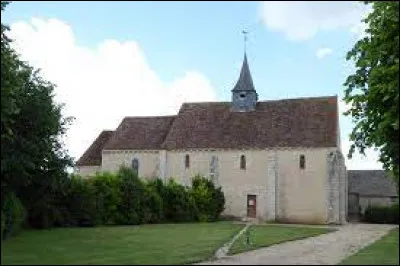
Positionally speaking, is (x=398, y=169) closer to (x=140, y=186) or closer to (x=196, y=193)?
(x=140, y=186)

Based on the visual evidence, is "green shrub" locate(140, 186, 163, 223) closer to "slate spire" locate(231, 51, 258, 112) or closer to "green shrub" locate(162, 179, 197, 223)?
"green shrub" locate(162, 179, 197, 223)

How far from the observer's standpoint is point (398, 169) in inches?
878

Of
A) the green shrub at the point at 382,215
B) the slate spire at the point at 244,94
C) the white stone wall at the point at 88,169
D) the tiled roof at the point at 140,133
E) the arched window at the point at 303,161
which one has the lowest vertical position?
the green shrub at the point at 382,215

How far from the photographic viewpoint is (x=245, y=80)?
192ft

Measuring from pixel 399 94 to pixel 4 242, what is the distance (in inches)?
582

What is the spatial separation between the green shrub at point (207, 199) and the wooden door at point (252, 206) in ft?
10.4

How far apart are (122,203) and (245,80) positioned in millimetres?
22601

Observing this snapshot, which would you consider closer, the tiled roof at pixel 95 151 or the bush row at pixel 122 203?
the bush row at pixel 122 203

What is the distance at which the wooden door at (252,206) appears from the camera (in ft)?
176

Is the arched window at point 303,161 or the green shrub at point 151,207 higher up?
the arched window at point 303,161

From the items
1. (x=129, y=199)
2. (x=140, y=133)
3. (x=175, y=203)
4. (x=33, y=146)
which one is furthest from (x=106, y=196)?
(x=140, y=133)

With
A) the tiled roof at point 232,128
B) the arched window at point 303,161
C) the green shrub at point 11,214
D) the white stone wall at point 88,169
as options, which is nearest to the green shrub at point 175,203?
the tiled roof at point 232,128

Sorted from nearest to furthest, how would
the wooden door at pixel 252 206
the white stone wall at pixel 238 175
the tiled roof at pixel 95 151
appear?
1. the white stone wall at pixel 238 175
2. the wooden door at pixel 252 206
3. the tiled roof at pixel 95 151

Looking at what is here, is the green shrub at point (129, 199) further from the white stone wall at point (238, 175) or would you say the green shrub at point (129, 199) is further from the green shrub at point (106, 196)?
the white stone wall at point (238, 175)
